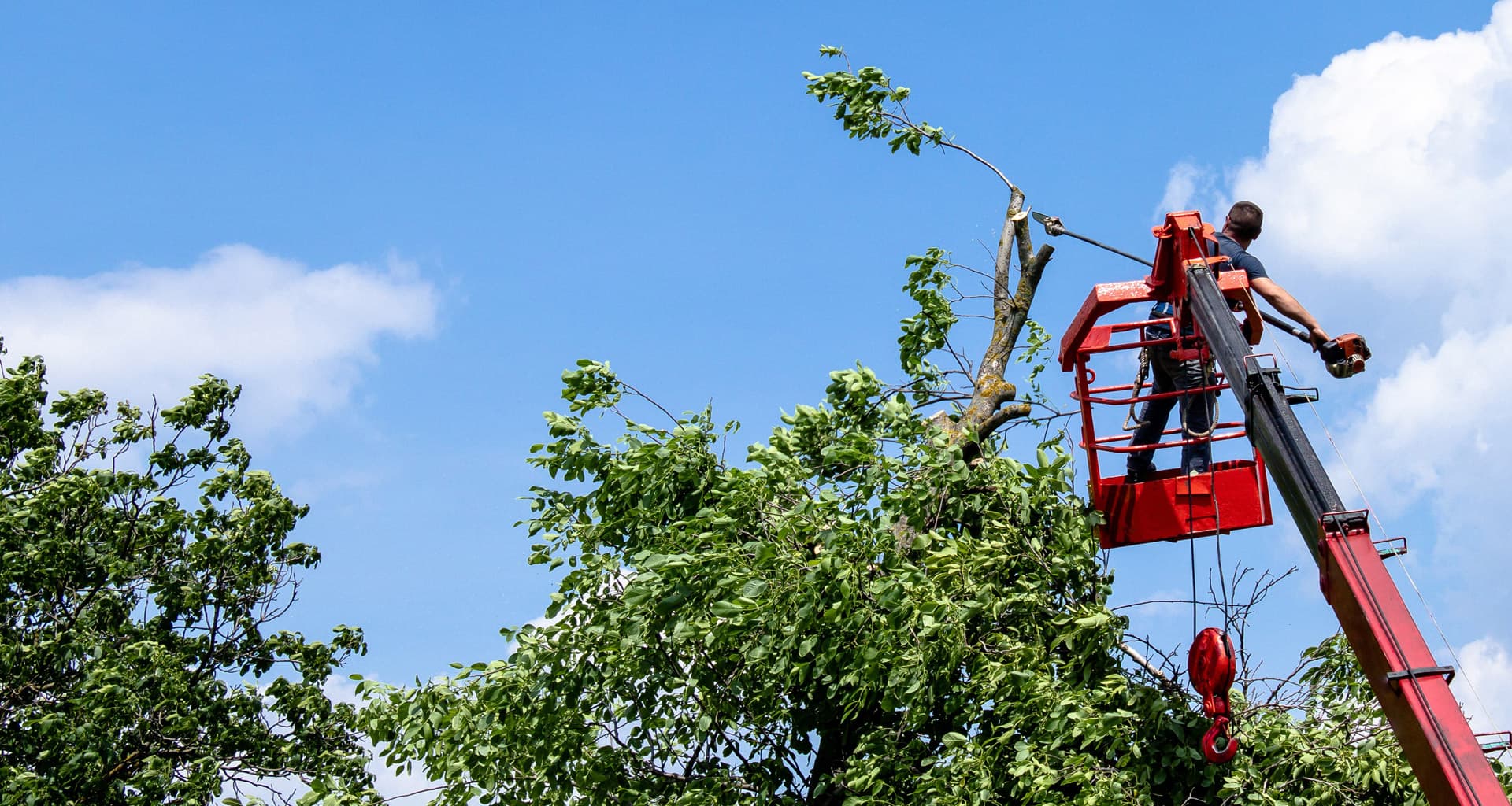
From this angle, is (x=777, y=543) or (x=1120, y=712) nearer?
(x=1120, y=712)

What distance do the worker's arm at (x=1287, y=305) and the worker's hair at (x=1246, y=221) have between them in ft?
2.04

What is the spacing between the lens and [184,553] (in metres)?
15.2

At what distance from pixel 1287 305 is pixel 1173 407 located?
1.23 meters

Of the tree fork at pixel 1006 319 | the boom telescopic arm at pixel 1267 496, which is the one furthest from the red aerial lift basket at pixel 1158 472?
the tree fork at pixel 1006 319

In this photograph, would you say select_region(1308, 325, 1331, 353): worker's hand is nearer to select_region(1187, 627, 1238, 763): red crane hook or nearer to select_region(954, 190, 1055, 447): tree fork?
select_region(1187, 627, 1238, 763): red crane hook

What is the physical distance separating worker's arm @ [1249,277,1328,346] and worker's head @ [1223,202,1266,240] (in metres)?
0.62

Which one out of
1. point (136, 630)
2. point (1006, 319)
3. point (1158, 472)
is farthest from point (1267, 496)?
point (136, 630)

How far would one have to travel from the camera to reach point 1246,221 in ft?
28.0

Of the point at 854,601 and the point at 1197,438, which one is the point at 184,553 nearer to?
the point at 854,601

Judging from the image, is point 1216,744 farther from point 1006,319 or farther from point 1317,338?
point 1006,319

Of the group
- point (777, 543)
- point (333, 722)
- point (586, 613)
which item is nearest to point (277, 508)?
point (333, 722)

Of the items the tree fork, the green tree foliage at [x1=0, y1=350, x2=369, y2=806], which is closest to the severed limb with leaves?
the tree fork

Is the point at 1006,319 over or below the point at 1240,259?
over

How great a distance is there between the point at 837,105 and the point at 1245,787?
7.28 metres
